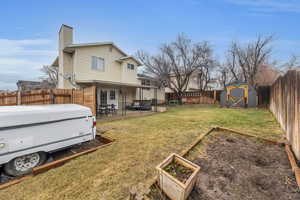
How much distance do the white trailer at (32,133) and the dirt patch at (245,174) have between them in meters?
3.11

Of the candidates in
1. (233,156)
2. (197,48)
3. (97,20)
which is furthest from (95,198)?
(197,48)

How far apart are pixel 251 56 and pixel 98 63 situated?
1778 centimetres

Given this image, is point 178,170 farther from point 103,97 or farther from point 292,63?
point 292,63

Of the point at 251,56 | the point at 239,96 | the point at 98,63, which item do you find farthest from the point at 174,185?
the point at 251,56

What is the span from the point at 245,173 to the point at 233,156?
0.69 meters

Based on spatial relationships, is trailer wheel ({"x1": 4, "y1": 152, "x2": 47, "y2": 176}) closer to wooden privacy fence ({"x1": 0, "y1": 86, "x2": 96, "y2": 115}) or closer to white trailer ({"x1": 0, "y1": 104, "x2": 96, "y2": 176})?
white trailer ({"x1": 0, "y1": 104, "x2": 96, "y2": 176})

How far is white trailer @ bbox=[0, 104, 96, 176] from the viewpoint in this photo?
2420mm

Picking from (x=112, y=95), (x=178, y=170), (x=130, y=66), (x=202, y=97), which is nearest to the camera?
(x=178, y=170)

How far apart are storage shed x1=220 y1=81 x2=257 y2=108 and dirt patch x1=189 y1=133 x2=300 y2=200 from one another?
1058 cm

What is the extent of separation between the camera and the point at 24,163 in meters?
2.75

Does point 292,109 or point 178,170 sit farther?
point 292,109

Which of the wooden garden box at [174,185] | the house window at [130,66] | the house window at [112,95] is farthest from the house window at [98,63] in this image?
the wooden garden box at [174,185]

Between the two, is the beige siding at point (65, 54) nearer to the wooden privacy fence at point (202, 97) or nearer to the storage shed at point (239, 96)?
the storage shed at point (239, 96)

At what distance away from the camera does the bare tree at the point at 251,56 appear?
15422 mm
